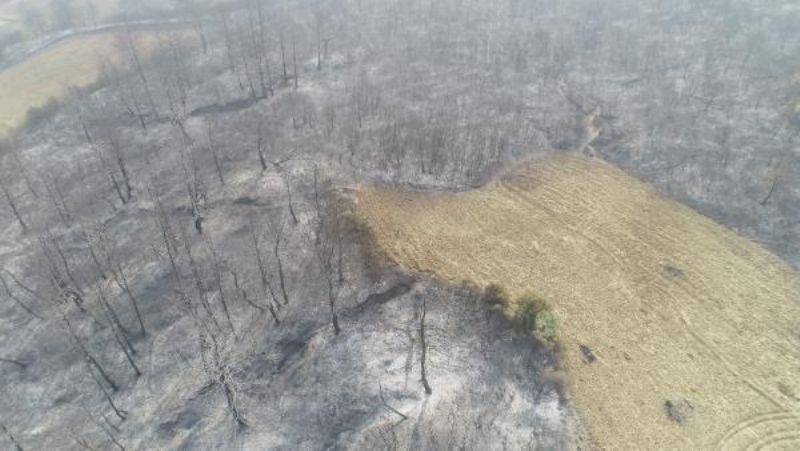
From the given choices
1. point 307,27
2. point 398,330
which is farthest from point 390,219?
point 307,27

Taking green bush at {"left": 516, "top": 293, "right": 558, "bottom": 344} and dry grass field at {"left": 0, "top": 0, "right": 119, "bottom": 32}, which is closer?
green bush at {"left": 516, "top": 293, "right": 558, "bottom": 344}

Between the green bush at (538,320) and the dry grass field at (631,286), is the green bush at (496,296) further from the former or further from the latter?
the dry grass field at (631,286)

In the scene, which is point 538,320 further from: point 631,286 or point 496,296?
point 631,286

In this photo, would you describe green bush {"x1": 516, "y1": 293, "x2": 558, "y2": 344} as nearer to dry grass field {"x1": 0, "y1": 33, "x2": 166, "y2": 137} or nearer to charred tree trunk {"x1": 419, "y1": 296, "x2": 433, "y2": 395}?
charred tree trunk {"x1": 419, "y1": 296, "x2": 433, "y2": 395}

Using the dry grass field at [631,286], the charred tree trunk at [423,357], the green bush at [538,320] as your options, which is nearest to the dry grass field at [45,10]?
the dry grass field at [631,286]

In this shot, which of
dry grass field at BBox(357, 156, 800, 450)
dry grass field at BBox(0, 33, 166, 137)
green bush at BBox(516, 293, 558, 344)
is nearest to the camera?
dry grass field at BBox(357, 156, 800, 450)

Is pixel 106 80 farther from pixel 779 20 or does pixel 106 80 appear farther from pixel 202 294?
pixel 779 20

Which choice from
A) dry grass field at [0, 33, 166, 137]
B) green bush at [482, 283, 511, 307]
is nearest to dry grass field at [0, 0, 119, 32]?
dry grass field at [0, 33, 166, 137]
